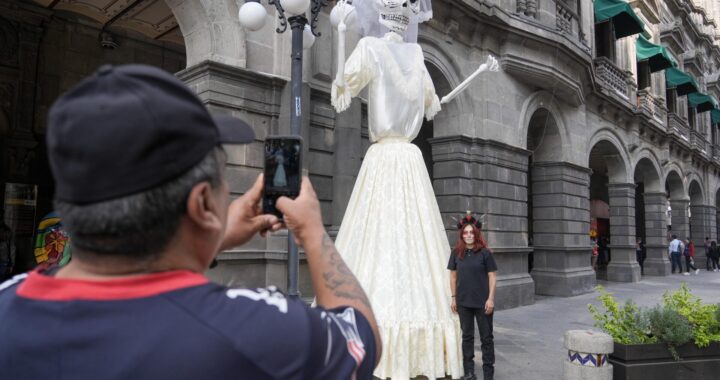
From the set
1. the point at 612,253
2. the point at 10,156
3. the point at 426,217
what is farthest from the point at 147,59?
the point at 612,253

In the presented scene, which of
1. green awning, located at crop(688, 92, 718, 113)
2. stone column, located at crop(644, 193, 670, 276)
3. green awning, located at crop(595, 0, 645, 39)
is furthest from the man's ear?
green awning, located at crop(688, 92, 718, 113)

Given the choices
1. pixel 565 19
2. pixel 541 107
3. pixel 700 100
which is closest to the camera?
pixel 541 107

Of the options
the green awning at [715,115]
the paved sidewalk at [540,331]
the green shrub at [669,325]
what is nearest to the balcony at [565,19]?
the paved sidewalk at [540,331]

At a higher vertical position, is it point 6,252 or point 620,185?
point 620,185

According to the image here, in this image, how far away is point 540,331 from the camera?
8.27 m

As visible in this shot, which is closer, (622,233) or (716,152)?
(622,233)

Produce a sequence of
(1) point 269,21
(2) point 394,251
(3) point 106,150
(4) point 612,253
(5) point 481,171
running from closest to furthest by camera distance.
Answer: (3) point 106,150 → (2) point 394,251 → (1) point 269,21 → (5) point 481,171 → (4) point 612,253

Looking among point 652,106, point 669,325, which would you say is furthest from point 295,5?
point 652,106

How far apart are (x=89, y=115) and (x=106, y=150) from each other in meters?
0.07

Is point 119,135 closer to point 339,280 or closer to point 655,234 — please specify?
point 339,280

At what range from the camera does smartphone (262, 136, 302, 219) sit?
1.37 m

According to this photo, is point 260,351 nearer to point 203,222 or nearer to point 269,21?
point 203,222

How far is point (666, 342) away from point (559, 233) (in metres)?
8.54

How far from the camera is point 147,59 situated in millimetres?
10484
